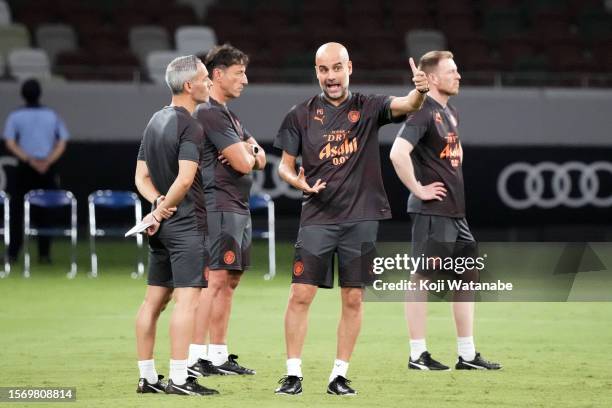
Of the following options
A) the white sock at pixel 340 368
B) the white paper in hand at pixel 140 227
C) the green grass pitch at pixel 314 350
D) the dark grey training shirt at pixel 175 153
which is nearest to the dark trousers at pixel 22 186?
the green grass pitch at pixel 314 350

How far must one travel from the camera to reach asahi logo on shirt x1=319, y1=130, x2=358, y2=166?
797 centimetres

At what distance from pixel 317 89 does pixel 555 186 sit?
4.03 metres

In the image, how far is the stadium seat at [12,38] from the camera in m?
20.8

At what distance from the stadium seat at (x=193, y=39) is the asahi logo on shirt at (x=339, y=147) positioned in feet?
43.5

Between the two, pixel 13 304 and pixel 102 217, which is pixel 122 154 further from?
pixel 13 304

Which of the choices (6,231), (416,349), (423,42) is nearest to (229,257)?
(416,349)

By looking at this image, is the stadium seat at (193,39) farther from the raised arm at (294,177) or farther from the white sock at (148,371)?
the white sock at (148,371)

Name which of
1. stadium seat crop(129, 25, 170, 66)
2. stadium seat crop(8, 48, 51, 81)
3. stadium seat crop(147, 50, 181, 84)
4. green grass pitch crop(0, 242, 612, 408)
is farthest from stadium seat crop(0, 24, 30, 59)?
green grass pitch crop(0, 242, 612, 408)

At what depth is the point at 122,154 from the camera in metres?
19.6

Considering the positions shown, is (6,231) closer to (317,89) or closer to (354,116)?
(317,89)

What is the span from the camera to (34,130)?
634 inches

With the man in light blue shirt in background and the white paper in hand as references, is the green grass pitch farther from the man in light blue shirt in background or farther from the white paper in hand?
the man in light blue shirt in background

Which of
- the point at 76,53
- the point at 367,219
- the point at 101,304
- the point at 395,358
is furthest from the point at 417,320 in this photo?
the point at 76,53

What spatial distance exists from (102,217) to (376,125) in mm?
12472
